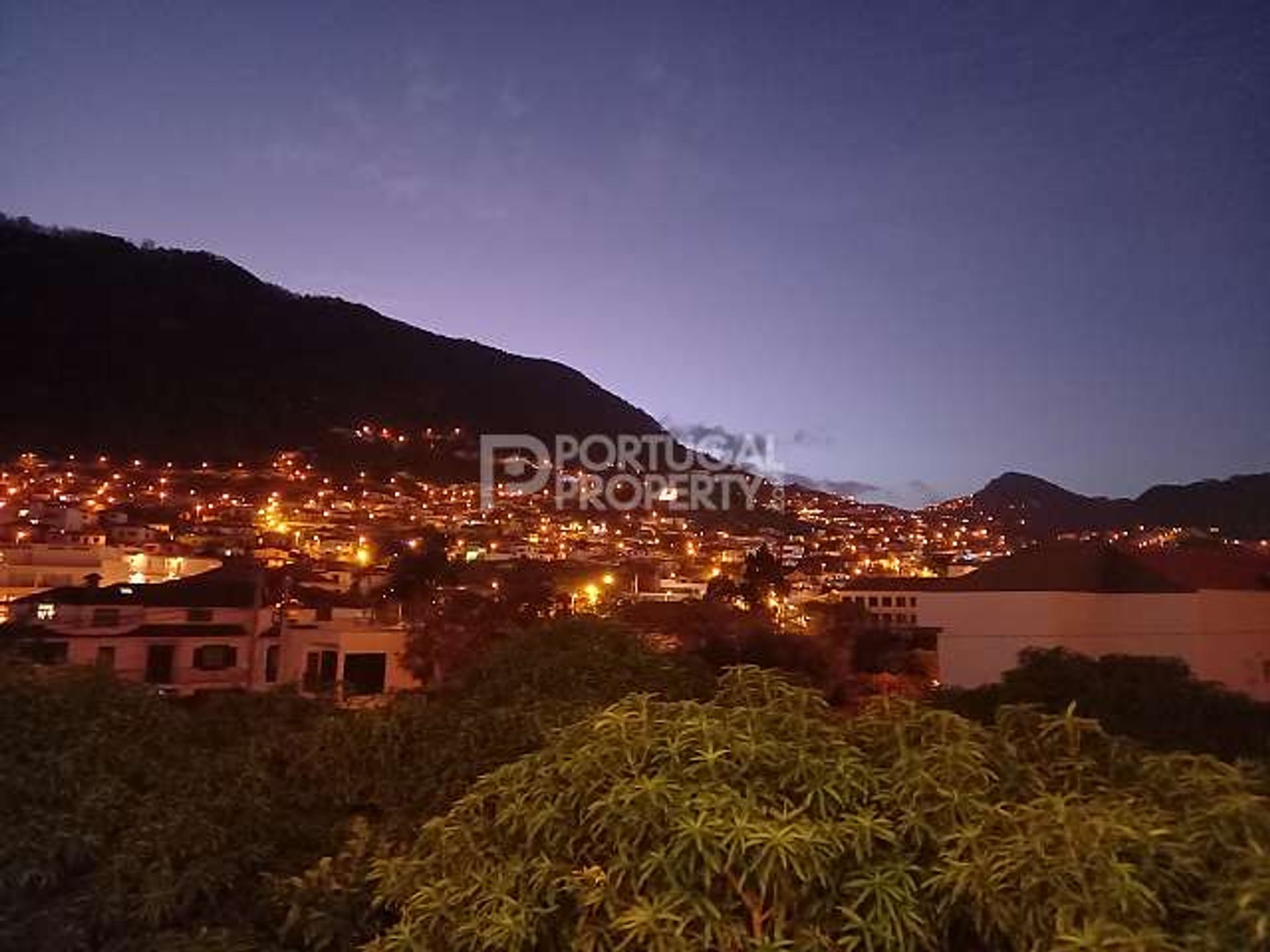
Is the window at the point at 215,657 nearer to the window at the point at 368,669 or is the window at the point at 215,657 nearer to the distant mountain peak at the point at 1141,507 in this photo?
the window at the point at 368,669

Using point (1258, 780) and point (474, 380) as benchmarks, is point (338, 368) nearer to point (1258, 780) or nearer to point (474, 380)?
point (474, 380)

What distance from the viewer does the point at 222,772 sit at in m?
4.77

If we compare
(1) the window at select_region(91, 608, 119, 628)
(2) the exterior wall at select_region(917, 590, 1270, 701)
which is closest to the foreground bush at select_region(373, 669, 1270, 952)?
(2) the exterior wall at select_region(917, 590, 1270, 701)

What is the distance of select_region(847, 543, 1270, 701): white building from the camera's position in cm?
1864

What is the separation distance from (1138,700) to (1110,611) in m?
12.6

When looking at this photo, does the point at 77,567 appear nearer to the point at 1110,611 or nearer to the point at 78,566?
the point at 78,566

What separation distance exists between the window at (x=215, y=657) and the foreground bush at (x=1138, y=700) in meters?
14.6

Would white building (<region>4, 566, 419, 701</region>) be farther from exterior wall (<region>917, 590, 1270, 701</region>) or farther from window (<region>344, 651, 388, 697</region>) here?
exterior wall (<region>917, 590, 1270, 701</region>)

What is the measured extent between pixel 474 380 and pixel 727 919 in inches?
2492

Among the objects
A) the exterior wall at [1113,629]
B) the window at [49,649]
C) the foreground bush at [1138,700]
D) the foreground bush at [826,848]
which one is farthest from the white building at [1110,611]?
the foreground bush at [826,848]

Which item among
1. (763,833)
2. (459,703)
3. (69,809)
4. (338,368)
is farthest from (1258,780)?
(338,368)

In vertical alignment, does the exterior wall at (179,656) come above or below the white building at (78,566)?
below

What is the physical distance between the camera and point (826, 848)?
8.02 ft

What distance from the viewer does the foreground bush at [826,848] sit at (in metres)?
2.27
